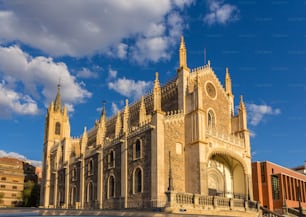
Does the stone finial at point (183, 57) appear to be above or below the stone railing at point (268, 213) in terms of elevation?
above

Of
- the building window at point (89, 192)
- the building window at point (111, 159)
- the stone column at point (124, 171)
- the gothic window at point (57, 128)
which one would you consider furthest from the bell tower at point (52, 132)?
the stone column at point (124, 171)

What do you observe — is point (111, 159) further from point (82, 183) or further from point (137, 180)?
point (82, 183)

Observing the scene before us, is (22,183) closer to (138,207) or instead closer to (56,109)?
(56,109)

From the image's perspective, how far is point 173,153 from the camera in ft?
108

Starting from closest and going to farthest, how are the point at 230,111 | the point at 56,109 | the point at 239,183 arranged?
the point at 239,183, the point at 230,111, the point at 56,109

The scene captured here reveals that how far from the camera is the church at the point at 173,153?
31.8 metres

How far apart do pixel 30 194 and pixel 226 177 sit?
43587 mm

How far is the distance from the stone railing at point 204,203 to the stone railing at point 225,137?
6931mm

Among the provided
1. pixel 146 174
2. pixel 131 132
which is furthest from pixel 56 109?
pixel 146 174

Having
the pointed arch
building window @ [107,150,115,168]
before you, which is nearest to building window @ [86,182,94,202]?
building window @ [107,150,115,168]

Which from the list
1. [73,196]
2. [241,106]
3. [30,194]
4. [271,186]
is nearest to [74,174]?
[73,196]

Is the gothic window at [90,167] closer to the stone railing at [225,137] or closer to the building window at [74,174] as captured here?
Answer: the building window at [74,174]

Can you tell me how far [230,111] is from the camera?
1656 inches

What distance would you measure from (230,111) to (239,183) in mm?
8541
